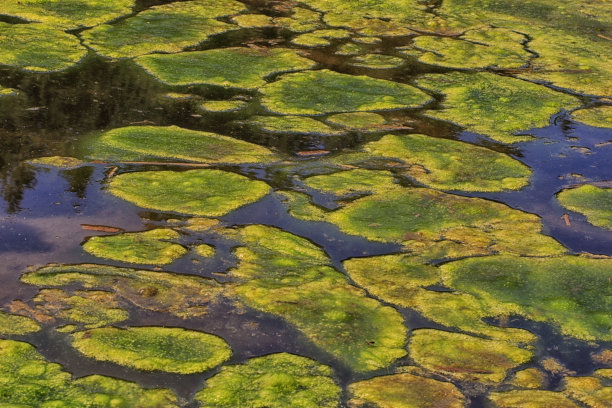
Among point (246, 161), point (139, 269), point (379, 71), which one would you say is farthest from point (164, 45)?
point (139, 269)

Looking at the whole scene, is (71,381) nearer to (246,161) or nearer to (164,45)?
(246,161)

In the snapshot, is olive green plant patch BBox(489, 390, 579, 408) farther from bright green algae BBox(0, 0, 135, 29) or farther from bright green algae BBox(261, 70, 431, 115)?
bright green algae BBox(0, 0, 135, 29)

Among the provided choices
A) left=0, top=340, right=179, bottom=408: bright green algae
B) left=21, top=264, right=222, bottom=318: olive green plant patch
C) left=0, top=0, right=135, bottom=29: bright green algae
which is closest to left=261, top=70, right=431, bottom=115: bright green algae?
left=0, top=0, right=135, bottom=29: bright green algae

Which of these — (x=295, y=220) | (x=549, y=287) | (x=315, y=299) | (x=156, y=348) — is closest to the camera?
(x=156, y=348)

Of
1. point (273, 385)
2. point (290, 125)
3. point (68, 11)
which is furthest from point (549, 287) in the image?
point (68, 11)

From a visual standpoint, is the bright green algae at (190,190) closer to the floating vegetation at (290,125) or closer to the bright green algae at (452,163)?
the floating vegetation at (290,125)

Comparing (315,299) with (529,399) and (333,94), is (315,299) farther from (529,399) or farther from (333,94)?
(333,94)
